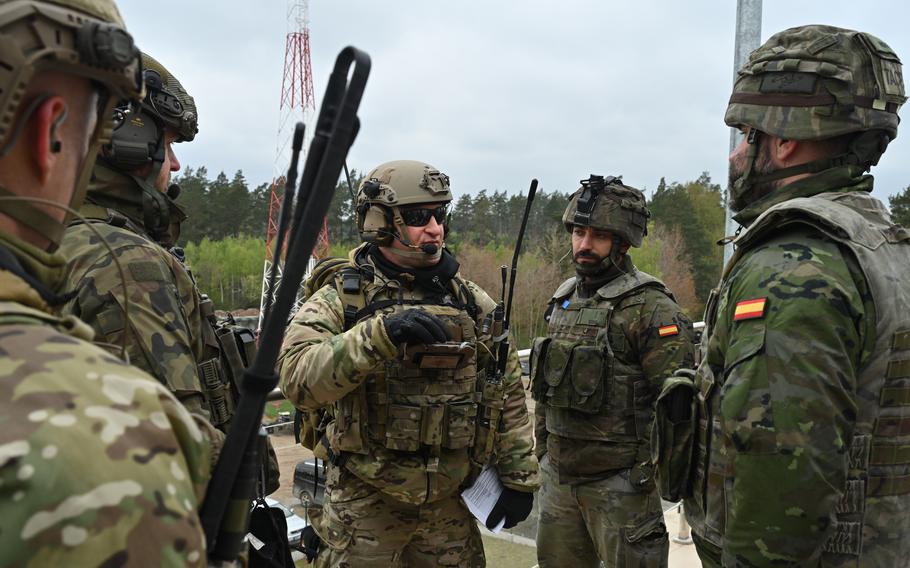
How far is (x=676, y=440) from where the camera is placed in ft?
8.83

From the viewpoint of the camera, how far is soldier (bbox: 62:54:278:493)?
2271mm

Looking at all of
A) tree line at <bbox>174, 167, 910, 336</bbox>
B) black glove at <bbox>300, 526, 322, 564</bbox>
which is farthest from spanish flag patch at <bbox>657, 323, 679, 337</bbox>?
tree line at <bbox>174, 167, 910, 336</bbox>

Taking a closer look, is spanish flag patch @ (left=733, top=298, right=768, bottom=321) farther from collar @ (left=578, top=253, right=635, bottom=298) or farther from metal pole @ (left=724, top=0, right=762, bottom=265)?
metal pole @ (left=724, top=0, right=762, bottom=265)

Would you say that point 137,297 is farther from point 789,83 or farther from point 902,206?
point 902,206

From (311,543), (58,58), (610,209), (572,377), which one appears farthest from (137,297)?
(610,209)

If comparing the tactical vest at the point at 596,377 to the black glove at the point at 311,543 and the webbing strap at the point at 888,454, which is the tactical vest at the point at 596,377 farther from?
the webbing strap at the point at 888,454

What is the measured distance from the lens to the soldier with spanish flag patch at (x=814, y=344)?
2.05m

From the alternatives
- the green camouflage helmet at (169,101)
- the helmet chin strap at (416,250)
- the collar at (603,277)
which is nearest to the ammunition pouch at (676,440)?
the helmet chin strap at (416,250)

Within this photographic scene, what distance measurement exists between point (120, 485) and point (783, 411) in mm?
1901

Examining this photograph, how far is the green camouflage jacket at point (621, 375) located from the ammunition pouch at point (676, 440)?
156 centimetres

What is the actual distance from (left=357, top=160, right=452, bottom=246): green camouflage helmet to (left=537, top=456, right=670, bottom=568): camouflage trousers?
2.14m

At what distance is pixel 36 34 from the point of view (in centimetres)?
104

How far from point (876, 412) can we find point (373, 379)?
87.6 inches

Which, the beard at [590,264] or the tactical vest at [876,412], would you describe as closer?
the tactical vest at [876,412]
